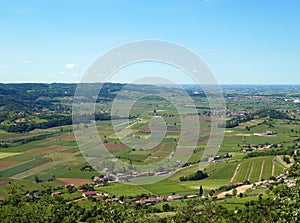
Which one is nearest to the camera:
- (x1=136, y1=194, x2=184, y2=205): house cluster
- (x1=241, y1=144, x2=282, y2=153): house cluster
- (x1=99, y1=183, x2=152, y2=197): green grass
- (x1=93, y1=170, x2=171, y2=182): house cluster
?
(x1=93, y1=170, x2=171, y2=182): house cluster

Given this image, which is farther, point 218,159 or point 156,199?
point 218,159

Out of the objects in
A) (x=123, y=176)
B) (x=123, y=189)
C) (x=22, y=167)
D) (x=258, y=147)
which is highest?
(x=123, y=176)

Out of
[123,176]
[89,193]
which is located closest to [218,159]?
[123,176]

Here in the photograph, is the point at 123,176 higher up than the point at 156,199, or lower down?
higher up

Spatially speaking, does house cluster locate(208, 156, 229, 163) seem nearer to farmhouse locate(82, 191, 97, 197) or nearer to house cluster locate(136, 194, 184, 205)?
house cluster locate(136, 194, 184, 205)

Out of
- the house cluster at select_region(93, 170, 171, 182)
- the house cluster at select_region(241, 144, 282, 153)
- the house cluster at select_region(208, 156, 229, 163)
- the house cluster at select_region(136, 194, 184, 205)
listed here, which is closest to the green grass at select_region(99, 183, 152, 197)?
the house cluster at select_region(93, 170, 171, 182)

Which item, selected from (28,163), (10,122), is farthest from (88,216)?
(10,122)

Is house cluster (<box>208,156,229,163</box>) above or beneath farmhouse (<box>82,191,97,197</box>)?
above

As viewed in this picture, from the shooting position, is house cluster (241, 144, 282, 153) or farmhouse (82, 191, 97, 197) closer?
farmhouse (82, 191, 97, 197)

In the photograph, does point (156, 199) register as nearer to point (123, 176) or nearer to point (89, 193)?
point (123, 176)

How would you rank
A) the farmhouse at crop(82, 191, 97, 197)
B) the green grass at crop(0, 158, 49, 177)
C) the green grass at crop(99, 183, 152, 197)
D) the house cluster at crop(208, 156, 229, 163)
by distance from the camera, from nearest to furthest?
the farmhouse at crop(82, 191, 97, 197) → the green grass at crop(99, 183, 152, 197) → the green grass at crop(0, 158, 49, 177) → the house cluster at crop(208, 156, 229, 163)

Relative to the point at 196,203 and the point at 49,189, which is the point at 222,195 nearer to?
the point at 196,203
